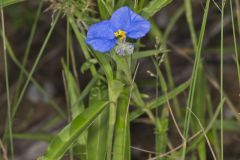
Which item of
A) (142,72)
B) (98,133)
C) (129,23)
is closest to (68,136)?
(98,133)

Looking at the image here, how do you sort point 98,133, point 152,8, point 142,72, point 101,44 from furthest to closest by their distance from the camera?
1. point 142,72
2. point 98,133
3. point 152,8
4. point 101,44

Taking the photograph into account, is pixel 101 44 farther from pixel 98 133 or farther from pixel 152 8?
pixel 98 133

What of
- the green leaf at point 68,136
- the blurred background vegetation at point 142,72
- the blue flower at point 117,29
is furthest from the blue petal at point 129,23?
the blurred background vegetation at point 142,72

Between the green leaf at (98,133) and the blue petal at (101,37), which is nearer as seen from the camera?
the blue petal at (101,37)

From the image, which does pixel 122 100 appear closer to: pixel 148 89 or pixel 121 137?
pixel 121 137

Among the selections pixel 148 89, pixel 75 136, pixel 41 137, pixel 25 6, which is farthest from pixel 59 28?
pixel 75 136

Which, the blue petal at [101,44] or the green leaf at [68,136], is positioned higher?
the blue petal at [101,44]

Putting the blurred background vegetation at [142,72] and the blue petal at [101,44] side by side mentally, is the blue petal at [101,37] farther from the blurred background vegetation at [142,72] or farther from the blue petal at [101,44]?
the blurred background vegetation at [142,72]
